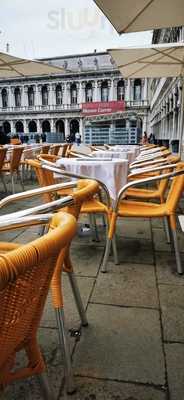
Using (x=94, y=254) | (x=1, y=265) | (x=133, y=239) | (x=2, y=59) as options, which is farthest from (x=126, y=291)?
(x=2, y=59)

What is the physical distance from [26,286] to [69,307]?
4.38 ft

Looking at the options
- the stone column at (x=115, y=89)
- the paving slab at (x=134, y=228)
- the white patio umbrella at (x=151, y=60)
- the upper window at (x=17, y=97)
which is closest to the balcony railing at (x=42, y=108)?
the upper window at (x=17, y=97)

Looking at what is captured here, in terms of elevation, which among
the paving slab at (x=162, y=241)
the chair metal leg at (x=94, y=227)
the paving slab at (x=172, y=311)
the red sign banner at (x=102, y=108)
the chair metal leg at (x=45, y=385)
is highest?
the red sign banner at (x=102, y=108)

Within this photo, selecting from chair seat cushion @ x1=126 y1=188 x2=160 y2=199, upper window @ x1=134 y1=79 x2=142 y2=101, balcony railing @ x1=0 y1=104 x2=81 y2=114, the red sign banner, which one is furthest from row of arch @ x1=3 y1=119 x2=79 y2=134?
chair seat cushion @ x1=126 y1=188 x2=160 y2=199

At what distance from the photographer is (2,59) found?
6562mm

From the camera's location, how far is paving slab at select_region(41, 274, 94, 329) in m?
1.69

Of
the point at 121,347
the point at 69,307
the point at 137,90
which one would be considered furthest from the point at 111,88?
the point at 121,347

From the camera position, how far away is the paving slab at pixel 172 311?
158cm

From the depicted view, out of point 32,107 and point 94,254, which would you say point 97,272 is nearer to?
point 94,254

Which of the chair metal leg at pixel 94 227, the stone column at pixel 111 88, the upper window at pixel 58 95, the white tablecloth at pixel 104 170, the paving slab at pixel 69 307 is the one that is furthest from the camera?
the upper window at pixel 58 95

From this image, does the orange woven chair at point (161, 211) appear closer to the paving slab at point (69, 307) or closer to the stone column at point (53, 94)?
the paving slab at point (69, 307)

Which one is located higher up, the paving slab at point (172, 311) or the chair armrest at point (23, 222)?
the chair armrest at point (23, 222)

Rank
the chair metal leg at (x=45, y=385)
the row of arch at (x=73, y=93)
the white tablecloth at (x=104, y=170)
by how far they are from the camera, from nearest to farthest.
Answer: the chair metal leg at (x=45, y=385)
the white tablecloth at (x=104, y=170)
the row of arch at (x=73, y=93)

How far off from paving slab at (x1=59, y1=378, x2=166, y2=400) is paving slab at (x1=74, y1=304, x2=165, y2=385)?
0.04m
